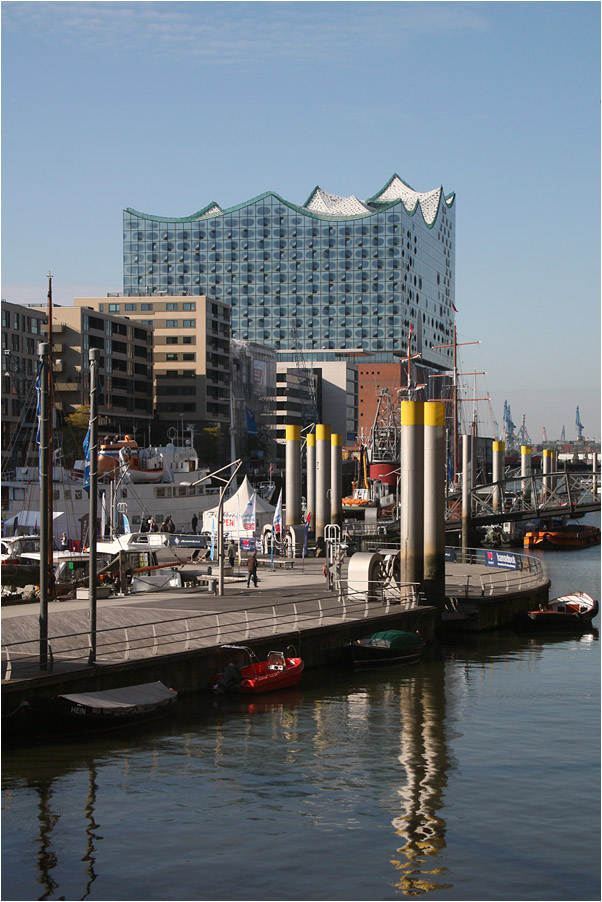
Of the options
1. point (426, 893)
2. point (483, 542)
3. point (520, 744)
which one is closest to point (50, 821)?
point (426, 893)

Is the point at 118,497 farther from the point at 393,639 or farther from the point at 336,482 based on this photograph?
the point at 393,639

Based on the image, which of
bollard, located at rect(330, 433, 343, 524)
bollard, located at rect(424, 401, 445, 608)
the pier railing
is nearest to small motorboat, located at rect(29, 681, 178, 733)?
the pier railing

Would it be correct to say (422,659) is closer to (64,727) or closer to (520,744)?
(520,744)

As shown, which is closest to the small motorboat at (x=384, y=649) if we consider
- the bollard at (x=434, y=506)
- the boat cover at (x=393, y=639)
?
the boat cover at (x=393, y=639)

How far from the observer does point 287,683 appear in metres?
32.6

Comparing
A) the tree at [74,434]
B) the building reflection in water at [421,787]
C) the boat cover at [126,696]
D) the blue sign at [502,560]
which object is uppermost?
the tree at [74,434]

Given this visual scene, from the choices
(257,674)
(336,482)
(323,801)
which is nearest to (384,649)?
(257,674)

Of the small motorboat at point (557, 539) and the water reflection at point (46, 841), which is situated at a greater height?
the small motorboat at point (557, 539)

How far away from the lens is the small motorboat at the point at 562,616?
4606cm

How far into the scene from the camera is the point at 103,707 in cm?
2659

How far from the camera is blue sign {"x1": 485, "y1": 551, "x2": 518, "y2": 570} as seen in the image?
53281 mm

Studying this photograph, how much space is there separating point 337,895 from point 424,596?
24.1 metres

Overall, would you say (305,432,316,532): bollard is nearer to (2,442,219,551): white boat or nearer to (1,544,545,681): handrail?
(2,442,219,551): white boat

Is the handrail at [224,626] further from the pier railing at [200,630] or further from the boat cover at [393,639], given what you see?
the boat cover at [393,639]
